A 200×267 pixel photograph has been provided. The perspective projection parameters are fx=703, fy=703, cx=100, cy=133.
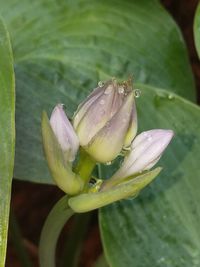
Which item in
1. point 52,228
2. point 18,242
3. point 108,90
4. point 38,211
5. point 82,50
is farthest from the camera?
point 38,211

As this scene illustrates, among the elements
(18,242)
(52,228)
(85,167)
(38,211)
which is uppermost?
(85,167)

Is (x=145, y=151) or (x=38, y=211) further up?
(x=145, y=151)

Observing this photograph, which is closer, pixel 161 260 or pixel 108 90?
pixel 108 90

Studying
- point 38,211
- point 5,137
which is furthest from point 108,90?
point 38,211

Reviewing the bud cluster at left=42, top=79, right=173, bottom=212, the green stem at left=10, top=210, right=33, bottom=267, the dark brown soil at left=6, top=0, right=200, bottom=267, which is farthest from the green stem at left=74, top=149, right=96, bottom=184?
the dark brown soil at left=6, top=0, right=200, bottom=267

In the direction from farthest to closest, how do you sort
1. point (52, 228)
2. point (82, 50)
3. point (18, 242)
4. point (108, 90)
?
point (18, 242) < point (82, 50) < point (52, 228) < point (108, 90)

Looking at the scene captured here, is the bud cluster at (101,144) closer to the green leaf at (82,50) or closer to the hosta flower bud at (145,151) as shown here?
the hosta flower bud at (145,151)

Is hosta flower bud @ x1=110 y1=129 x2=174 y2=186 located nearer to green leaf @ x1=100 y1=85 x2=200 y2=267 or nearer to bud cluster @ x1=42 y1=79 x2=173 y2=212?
bud cluster @ x1=42 y1=79 x2=173 y2=212

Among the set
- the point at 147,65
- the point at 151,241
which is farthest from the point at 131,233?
the point at 147,65

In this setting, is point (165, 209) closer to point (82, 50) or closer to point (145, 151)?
point (145, 151)
